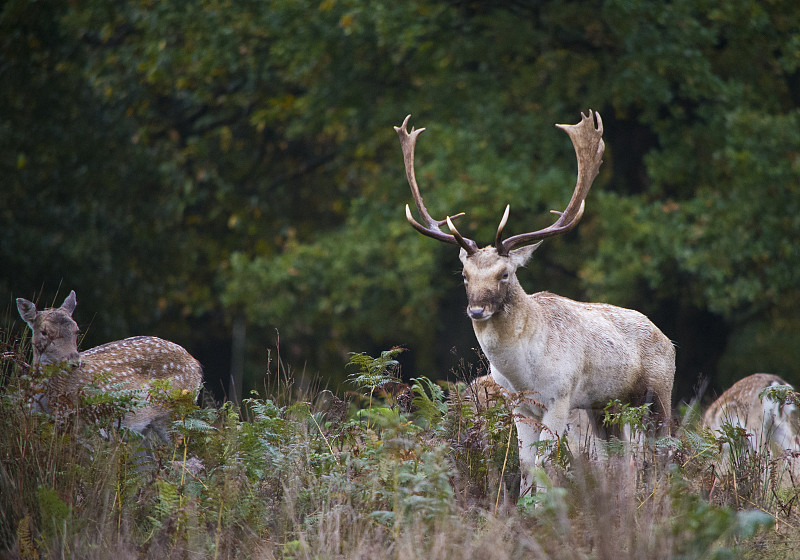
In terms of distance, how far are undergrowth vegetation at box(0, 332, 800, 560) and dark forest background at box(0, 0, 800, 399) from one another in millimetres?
6684

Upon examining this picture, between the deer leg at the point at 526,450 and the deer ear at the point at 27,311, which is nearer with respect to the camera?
the deer leg at the point at 526,450

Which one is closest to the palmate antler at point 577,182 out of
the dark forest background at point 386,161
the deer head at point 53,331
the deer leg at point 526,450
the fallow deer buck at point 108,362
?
the deer leg at point 526,450

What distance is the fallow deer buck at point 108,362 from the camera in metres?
5.52

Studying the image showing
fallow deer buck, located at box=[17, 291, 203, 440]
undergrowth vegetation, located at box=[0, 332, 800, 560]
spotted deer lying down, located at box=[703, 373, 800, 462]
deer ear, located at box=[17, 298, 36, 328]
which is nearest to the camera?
undergrowth vegetation, located at box=[0, 332, 800, 560]

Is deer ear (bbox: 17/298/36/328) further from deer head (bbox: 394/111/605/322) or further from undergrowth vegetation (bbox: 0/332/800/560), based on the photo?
deer head (bbox: 394/111/605/322)

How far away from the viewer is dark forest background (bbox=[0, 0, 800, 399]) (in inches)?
471

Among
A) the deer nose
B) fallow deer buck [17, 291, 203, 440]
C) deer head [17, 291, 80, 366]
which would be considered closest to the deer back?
the deer nose

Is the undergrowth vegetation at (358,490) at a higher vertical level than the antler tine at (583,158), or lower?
lower

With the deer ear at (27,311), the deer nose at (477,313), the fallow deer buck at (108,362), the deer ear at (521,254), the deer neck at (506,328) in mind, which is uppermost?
the deer ear at (521,254)

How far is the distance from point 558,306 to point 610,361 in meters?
0.47

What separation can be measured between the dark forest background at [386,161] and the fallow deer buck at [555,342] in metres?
5.23

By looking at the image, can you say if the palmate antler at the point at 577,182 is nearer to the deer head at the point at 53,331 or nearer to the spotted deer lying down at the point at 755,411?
the spotted deer lying down at the point at 755,411

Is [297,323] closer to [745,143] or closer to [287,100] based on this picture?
[287,100]

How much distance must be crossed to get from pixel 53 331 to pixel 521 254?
2.95m
